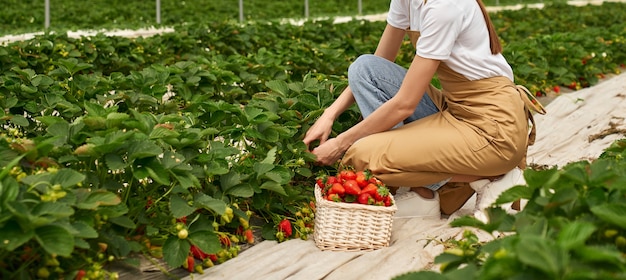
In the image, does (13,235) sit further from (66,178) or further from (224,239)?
(224,239)

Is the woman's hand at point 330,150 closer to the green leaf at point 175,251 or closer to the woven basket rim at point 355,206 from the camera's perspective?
the woven basket rim at point 355,206

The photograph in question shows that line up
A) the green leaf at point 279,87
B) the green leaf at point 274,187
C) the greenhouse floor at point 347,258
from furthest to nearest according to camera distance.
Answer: the green leaf at point 279,87 → the green leaf at point 274,187 → the greenhouse floor at point 347,258

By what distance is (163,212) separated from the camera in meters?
2.93

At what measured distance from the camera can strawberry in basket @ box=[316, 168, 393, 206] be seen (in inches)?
117

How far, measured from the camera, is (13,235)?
2160mm

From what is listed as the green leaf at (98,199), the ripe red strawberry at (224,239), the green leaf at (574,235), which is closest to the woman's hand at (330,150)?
the ripe red strawberry at (224,239)

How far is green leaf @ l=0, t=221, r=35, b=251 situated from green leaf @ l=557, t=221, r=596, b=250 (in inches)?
50.4

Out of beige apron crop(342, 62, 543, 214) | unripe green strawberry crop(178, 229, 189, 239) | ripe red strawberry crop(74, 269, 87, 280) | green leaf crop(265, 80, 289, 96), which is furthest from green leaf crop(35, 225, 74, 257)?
green leaf crop(265, 80, 289, 96)

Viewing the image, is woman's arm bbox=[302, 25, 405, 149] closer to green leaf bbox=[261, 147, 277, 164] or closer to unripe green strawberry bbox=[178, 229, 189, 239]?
green leaf bbox=[261, 147, 277, 164]

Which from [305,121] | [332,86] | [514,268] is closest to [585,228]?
[514,268]

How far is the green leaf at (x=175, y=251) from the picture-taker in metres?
2.60

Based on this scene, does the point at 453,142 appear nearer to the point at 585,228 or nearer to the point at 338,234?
the point at 338,234

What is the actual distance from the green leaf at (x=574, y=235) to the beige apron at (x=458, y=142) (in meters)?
1.46

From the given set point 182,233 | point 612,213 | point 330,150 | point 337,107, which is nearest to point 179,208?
point 182,233
